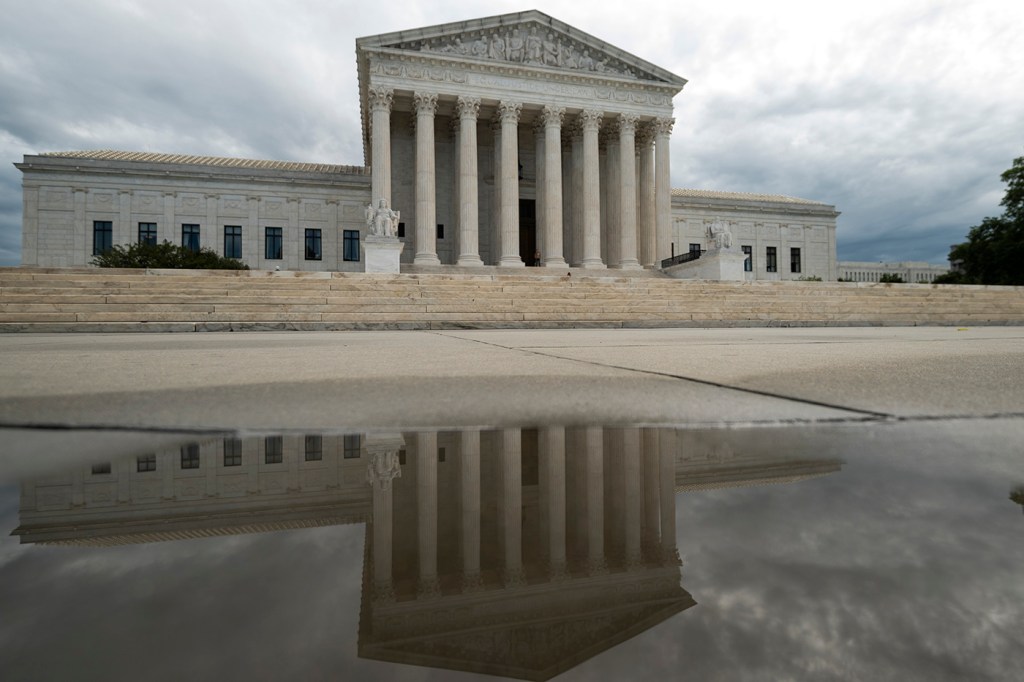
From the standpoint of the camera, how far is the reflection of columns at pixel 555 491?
3.11 ft

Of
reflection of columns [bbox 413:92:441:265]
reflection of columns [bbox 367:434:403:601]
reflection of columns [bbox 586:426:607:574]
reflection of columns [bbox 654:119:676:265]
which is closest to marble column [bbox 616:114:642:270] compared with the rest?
reflection of columns [bbox 654:119:676:265]

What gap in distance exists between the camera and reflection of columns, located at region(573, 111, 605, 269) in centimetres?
3250

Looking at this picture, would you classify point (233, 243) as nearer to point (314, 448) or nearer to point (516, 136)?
point (516, 136)

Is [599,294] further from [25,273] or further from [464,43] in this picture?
[464,43]

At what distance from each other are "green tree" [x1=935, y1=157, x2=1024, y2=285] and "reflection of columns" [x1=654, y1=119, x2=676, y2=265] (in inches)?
955

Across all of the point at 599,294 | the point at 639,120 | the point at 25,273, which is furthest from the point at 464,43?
the point at 25,273

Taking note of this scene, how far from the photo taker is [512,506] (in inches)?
45.7

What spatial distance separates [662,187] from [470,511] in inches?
1375

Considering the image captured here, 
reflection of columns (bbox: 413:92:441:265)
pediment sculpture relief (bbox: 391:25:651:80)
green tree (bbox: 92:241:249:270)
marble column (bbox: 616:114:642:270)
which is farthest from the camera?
marble column (bbox: 616:114:642:270)

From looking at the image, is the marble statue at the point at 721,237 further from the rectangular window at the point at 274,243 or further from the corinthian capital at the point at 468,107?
the rectangular window at the point at 274,243

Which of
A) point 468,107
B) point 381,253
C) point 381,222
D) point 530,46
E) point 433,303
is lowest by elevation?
point 433,303

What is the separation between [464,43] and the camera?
3141cm

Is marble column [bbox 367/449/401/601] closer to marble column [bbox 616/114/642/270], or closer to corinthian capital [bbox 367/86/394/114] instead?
corinthian capital [bbox 367/86/394/114]

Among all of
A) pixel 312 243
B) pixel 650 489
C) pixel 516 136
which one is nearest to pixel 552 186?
pixel 516 136
